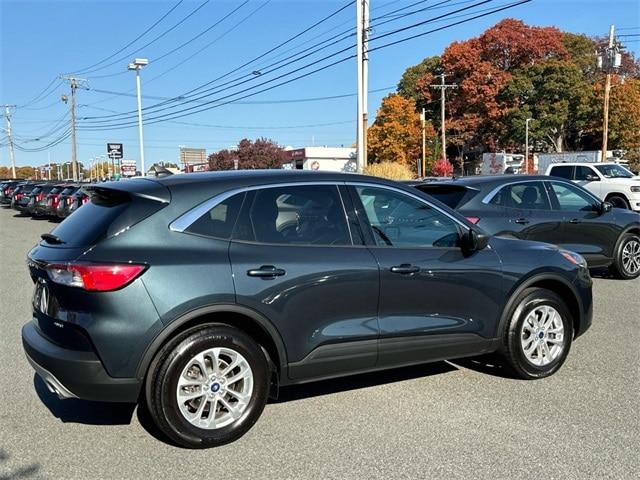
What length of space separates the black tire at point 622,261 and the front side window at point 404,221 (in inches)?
226

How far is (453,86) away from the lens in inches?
2306

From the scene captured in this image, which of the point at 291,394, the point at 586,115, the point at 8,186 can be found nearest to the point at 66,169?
the point at 8,186

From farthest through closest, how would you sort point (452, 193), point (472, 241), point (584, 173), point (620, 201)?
point (584, 173) → point (620, 201) → point (452, 193) → point (472, 241)

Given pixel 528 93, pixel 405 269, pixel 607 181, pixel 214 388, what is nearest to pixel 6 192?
pixel 607 181

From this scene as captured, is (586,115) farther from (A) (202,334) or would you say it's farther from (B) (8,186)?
(A) (202,334)

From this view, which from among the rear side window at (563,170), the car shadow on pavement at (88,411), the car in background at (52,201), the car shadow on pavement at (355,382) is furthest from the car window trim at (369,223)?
the car in background at (52,201)

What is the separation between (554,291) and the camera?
5066 mm

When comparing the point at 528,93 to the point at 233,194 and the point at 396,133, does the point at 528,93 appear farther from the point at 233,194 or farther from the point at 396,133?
the point at 233,194

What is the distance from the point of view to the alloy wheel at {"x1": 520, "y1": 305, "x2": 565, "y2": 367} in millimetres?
4812

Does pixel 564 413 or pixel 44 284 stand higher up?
pixel 44 284

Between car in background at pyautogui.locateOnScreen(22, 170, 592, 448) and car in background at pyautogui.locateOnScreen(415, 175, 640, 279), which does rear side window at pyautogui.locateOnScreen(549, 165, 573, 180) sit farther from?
car in background at pyautogui.locateOnScreen(22, 170, 592, 448)

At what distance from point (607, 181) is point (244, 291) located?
17.8 metres

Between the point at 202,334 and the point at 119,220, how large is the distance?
33.8 inches

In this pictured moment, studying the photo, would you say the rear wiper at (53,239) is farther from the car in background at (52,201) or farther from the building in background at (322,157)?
the building in background at (322,157)
